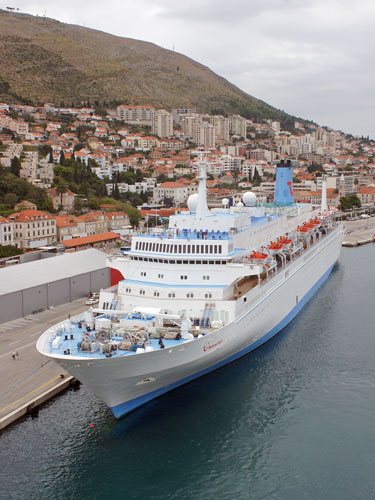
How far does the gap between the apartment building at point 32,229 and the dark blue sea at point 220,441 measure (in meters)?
31.4

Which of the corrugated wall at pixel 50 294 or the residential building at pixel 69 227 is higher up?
the residential building at pixel 69 227

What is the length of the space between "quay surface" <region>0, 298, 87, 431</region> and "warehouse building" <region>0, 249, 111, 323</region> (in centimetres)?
143

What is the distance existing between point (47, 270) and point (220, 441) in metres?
17.8

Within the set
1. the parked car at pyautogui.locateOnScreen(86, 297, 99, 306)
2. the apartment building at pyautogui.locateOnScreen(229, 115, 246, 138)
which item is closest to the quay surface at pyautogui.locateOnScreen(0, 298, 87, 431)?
the parked car at pyautogui.locateOnScreen(86, 297, 99, 306)

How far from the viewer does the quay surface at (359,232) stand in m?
60.2

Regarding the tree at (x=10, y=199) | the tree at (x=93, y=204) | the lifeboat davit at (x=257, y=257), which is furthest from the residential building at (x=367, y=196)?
the lifeboat davit at (x=257, y=257)

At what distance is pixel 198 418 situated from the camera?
17562 mm

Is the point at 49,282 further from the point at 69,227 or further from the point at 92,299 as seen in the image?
the point at 69,227

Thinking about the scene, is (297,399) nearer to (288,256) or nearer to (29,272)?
(288,256)

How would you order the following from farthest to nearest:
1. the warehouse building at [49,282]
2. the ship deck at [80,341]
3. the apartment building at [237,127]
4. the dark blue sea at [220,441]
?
the apartment building at [237,127]
the warehouse building at [49,282]
the ship deck at [80,341]
the dark blue sea at [220,441]

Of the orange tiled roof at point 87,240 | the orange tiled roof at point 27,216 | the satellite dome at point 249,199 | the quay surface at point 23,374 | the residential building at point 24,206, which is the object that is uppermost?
the satellite dome at point 249,199

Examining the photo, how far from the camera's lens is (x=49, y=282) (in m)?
28.6

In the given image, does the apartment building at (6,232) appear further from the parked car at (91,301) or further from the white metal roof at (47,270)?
the parked car at (91,301)

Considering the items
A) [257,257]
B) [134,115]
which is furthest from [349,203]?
[134,115]
